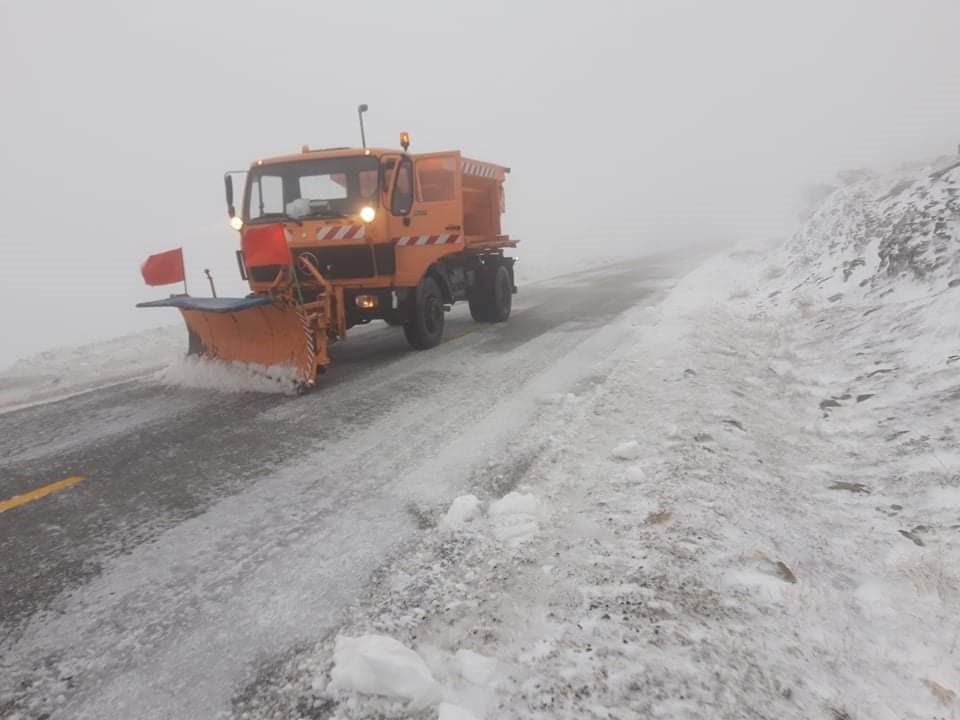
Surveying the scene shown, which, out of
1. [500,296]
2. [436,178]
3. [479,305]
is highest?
[436,178]

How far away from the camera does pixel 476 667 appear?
1892 millimetres

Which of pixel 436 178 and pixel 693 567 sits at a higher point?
pixel 436 178

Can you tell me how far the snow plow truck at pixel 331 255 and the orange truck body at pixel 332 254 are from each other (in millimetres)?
14

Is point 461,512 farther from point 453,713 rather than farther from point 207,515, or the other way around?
point 207,515

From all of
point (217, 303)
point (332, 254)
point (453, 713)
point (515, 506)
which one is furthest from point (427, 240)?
point (453, 713)

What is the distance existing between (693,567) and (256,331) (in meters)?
5.02

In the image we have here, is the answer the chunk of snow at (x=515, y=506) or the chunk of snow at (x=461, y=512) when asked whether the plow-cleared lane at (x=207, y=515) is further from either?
the chunk of snow at (x=515, y=506)

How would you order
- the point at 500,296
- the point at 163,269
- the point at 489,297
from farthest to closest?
the point at 500,296, the point at 489,297, the point at 163,269

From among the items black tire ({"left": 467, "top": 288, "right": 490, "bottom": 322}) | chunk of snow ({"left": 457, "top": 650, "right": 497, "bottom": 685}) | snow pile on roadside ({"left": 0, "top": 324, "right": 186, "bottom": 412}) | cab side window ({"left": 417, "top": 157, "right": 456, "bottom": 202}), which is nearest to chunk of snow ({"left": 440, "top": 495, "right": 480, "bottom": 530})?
chunk of snow ({"left": 457, "top": 650, "right": 497, "bottom": 685})

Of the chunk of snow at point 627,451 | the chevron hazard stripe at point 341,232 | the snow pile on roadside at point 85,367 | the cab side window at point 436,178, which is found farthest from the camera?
the cab side window at point 436,178

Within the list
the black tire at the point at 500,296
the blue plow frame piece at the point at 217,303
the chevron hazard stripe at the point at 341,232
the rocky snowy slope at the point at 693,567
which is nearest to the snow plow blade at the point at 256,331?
the blue plow frame piece at the point at 217,303

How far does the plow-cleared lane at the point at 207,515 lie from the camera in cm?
205

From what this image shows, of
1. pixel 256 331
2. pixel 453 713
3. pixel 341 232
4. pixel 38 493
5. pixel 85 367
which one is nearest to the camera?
pixel 453 713

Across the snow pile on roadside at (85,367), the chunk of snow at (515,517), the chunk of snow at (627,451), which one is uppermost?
the snow pile on roadside at (85,367)
